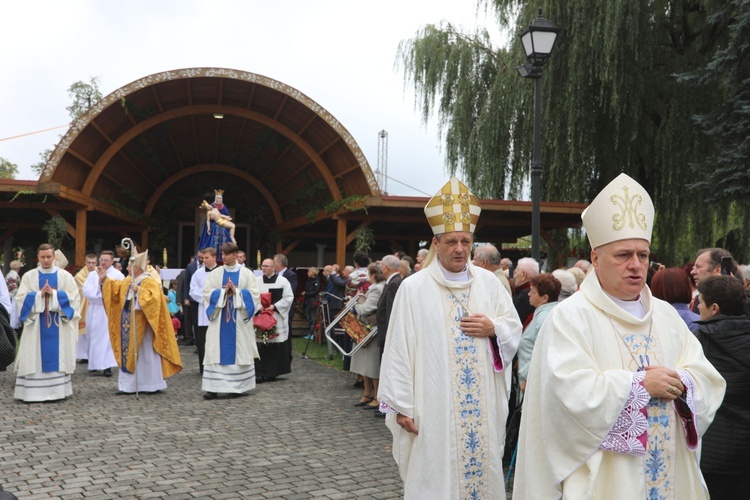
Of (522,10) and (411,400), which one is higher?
(522,10)

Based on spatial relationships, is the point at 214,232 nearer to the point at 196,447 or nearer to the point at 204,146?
the point at 204,146

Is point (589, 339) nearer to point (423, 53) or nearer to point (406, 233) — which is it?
point (423, 53)

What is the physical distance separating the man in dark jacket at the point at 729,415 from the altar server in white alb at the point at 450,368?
1120 millimetres

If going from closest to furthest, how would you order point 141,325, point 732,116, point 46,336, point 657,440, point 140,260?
1. point 657,440
2. point 46,336
3. point 141,325
4. point 140,260
5. point 732,116

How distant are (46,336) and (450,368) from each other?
7021 millimetres

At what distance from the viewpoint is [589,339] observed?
293cm

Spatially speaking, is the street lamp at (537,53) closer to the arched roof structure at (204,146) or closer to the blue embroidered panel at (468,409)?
the blue embroidered panel at (468,409)

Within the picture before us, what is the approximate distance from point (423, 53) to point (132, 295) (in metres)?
12.5

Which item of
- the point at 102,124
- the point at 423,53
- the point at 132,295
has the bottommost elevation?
the point at 132,295

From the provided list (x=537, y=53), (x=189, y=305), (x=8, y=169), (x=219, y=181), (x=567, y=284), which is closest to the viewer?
(x=567, y=284)

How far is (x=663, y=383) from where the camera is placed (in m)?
2.76

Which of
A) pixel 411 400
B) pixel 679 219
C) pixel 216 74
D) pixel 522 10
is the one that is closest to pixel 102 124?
pixel 216 74

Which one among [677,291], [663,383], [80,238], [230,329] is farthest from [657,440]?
[80,238]

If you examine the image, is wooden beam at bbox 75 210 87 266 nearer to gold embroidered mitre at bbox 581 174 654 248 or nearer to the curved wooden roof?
the curved wooden roof
